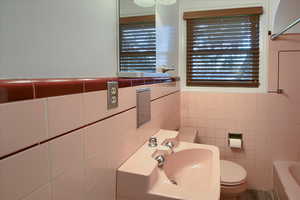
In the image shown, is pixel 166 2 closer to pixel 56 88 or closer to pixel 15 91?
pixel 56 88

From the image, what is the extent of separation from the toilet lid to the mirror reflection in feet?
3.91

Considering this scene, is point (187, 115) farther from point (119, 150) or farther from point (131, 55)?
point (119, 150)

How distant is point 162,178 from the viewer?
3.47 ft

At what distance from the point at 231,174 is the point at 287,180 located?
0.52 meters

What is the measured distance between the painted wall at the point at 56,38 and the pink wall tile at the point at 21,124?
26 cm

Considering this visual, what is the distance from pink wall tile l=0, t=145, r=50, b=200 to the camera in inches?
18.4

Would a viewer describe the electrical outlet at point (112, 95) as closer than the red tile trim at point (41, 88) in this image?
No

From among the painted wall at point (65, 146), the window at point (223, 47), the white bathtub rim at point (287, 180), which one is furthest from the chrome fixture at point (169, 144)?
the window at point (223, 47)

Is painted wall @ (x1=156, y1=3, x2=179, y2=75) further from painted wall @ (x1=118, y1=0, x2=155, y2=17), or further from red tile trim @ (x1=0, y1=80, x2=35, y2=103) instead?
red tile trim @ (x1=0, y1=80, x2=35, y2=103)

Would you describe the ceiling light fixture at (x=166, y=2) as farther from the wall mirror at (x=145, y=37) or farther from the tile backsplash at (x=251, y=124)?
the tile backsplash at (x=251, y=124)

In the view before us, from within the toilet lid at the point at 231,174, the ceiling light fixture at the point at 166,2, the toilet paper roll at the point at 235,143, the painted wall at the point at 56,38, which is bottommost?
the toilet lid at the point at 231,174

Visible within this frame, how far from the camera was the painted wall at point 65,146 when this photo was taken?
1.59 feet

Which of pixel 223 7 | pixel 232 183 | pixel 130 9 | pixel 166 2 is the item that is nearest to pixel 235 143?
pixel 232 183

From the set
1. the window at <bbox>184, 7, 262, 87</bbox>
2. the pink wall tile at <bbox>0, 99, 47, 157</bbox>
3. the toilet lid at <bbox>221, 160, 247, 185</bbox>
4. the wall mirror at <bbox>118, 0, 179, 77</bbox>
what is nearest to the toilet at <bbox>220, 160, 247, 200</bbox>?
the toilet lid at <bbox>221, 160, 247, 185</bbox>
